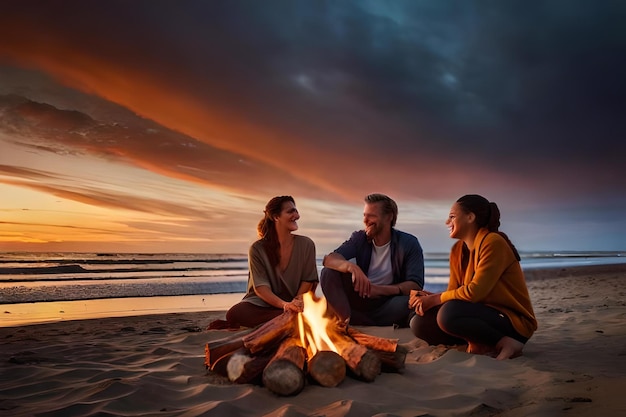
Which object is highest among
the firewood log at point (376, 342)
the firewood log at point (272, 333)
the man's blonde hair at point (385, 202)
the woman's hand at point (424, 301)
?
the man's blonde hair at point (385, 202)

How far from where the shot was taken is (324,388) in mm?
3496

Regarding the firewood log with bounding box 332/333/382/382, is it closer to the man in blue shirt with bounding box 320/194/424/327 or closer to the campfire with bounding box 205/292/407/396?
the campfire with bounding box 205/292/407/396

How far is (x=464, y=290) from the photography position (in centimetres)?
434

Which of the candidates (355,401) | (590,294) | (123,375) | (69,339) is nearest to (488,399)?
(355,401)

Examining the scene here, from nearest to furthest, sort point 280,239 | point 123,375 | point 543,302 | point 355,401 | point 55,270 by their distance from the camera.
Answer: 1. point 355,401
2. point 123,375
3. point 280,239
4. point 543,302
5. point 55,270

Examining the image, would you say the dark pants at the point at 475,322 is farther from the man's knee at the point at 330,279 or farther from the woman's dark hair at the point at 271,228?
the woman's dark hair at the point at 271,228

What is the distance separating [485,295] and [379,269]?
7.27ft

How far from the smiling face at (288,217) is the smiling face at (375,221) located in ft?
3.41

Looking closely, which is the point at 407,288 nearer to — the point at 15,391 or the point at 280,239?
the point at 280,239

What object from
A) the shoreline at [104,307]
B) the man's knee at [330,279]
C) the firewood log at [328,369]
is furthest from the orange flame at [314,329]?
the shoreline at [104,307]

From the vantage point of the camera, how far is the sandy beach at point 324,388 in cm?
300

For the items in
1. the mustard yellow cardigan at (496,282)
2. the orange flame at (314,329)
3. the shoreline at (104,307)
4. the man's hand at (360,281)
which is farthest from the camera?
the shoreline at (104,307)

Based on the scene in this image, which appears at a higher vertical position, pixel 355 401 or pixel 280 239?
pixel 280 239

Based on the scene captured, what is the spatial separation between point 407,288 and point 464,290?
6.05 ft
